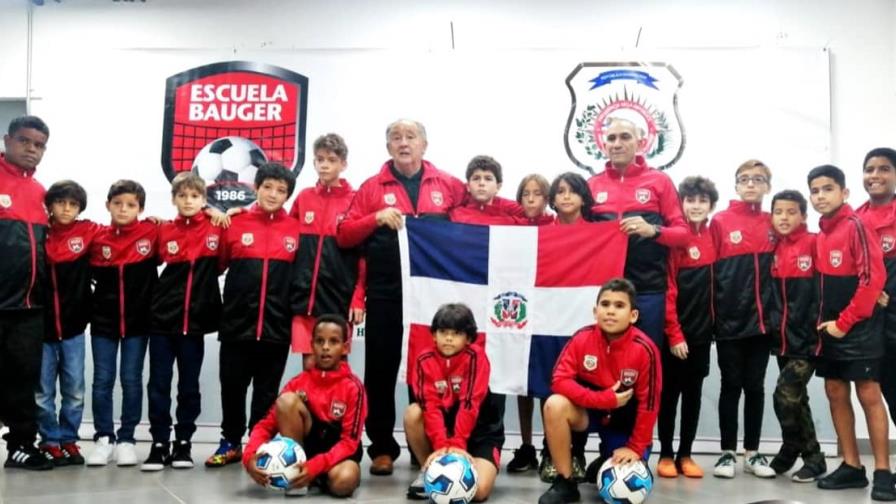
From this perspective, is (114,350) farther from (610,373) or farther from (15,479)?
(610,373)

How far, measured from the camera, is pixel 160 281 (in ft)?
15.0

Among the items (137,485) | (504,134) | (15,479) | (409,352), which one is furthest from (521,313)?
(15,479)

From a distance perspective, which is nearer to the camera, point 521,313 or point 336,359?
point 336,359

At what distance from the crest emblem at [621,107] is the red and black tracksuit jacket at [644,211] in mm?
1330

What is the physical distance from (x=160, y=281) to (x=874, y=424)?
4.12 meters

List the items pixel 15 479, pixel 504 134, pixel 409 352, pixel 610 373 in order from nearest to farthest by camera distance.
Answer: pixel 610 373, pixel 15 479, pixel 409 352, pixel 504 134

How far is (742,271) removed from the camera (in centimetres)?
464

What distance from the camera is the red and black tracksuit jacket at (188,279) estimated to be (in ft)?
14.7

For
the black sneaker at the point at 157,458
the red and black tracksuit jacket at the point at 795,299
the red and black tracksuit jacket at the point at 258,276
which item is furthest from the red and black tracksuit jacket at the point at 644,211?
the black sneaker at the point at 157,458

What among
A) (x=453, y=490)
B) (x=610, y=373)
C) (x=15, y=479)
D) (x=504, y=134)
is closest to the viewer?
(x=453, y=490)

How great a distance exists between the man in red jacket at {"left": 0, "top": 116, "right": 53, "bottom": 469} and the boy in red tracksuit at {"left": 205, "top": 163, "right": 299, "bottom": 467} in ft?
3.34

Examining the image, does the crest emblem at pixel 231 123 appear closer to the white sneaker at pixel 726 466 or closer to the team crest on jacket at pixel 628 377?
the team crest on jacket at pixel 628 377

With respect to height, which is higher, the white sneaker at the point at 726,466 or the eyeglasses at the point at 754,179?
the eyeglasses at the point at 754,179

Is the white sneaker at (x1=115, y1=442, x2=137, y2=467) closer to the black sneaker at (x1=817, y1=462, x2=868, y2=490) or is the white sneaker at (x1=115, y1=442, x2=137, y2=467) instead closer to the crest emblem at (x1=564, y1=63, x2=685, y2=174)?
the crest emblem at (x1=564, y1=63, x2=685, y2=174)
